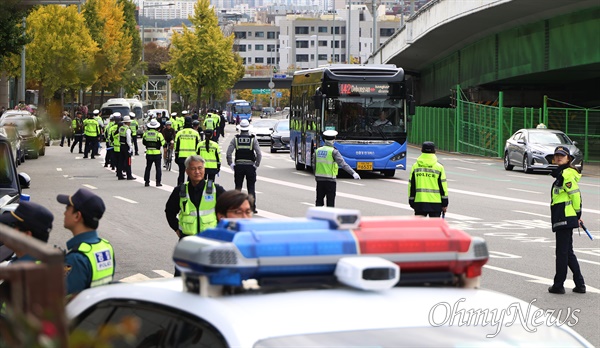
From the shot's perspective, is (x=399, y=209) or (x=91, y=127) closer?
Answer: (x=399, y=209)

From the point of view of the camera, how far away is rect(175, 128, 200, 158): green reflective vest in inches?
984

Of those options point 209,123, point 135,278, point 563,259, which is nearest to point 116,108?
point 209,123

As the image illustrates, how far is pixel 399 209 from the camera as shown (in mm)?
23625

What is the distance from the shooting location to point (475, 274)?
14.3 feet

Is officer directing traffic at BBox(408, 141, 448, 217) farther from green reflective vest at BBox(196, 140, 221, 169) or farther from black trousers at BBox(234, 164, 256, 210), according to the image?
green reflective vest at BBox(196, 140, 221, 169)

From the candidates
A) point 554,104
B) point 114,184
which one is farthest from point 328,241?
point 554,104

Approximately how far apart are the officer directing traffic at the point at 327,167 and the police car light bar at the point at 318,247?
15.7 meters

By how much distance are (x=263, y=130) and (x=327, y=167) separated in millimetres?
35898

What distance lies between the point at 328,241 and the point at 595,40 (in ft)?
120

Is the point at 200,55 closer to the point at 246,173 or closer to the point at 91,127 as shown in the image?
the point at 91,127

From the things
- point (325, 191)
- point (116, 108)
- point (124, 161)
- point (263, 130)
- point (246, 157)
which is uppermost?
point (116, 108)

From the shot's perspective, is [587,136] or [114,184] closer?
[114,184]

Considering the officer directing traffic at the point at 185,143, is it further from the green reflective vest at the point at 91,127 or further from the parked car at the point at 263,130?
the parked car at the point at 263,130

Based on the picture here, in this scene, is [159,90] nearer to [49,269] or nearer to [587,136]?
[587,136]
